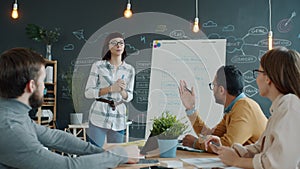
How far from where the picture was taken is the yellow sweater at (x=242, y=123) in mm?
1804

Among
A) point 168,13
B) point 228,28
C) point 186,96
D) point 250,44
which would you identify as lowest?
point 186,96

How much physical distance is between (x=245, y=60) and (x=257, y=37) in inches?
12.7

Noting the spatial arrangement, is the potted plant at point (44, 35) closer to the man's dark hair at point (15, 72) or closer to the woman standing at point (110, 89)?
the woman standing at point (110, 89)

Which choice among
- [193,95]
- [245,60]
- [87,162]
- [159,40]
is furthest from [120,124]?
[245,60]

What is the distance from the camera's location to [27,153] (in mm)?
1138

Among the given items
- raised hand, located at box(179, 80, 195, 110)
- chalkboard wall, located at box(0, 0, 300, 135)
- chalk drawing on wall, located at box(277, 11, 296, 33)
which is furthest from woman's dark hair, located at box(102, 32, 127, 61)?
chalk drawing on wall, located at box(277, 11, 296, 33)

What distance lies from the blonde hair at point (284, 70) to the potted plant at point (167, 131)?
430mm

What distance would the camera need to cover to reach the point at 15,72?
1.22m

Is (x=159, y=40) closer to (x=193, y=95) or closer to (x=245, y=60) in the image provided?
(x=245, y=60)

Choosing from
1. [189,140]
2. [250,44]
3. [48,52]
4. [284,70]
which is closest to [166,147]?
[189,140]

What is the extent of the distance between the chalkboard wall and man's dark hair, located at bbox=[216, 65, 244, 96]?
2.20 metres

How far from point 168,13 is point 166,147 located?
3.29 meters

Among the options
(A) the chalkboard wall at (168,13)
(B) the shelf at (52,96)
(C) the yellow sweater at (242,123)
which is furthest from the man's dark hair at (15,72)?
(B) the shelf at (52,96)

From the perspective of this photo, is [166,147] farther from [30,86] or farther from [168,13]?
[168,13]
